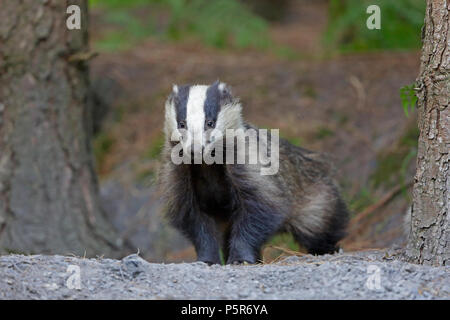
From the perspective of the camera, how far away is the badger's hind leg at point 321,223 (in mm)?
5777

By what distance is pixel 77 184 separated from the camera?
20.6 feet

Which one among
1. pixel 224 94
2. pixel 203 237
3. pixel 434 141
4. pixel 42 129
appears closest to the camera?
pixel 434 141

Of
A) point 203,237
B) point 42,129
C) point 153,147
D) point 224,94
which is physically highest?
point 224,94

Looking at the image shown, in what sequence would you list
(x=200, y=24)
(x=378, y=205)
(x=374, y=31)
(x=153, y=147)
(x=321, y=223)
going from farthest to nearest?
(x=200, y=24) < (x=374, y=31) < (x=153, y=147) < (x=378, y=205) < (x=321, y=223)

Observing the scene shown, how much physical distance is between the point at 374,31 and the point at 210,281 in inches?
254

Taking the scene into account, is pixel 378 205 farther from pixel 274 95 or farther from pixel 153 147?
pixel 153 147

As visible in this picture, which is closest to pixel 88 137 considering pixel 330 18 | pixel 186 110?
pixel 186 110

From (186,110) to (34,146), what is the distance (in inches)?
82.0

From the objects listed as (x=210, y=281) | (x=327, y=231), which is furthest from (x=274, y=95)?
(x=210, y=281)

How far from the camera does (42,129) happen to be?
6012 mm

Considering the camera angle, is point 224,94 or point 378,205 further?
point 378,205

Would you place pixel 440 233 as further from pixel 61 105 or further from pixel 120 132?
pixel 120 132

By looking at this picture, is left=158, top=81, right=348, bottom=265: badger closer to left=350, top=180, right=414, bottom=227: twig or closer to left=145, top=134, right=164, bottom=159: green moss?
→ left=350, top=180, right=414, bottom=227: twig

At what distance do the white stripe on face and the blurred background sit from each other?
173 centimetres
